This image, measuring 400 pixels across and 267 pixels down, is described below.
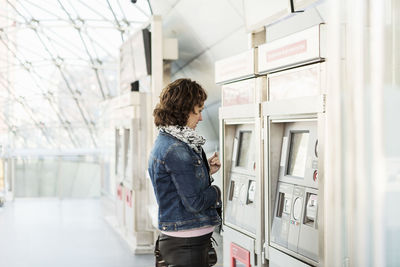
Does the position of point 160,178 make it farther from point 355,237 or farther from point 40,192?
point 40,192

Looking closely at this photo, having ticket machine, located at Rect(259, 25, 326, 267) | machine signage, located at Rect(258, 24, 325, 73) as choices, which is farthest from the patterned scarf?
machine signage, located at Rect(258, 24, 325, 73)

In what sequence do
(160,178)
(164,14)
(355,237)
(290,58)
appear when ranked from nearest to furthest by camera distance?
(355,237)
(160,178)
(290,58)
(164,14)

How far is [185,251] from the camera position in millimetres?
2809

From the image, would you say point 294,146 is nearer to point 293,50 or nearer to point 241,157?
point 293,50

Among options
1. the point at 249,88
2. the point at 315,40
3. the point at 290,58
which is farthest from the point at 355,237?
the point at 249,88

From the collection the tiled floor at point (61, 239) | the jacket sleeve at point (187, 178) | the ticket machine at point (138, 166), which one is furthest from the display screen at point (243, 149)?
the ticket machine at point (138, 166)

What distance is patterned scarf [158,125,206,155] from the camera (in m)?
2.75

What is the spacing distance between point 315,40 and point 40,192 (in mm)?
14326

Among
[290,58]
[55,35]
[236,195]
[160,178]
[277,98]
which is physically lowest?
[236,195]

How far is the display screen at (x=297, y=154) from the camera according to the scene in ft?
11.6

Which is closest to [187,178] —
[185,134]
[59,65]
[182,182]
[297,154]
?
[182,182]

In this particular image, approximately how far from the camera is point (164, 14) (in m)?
10.2

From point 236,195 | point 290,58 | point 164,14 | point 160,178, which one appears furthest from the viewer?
point 164,14

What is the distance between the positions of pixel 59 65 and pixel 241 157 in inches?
593
